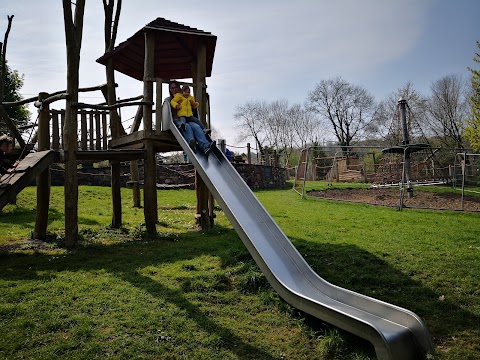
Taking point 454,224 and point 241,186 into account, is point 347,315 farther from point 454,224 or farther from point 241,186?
point 454,224

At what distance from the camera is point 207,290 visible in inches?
206

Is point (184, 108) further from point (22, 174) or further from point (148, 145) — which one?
point (22, 174)

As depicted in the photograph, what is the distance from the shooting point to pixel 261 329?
4250mm

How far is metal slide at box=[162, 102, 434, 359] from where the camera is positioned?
338cm

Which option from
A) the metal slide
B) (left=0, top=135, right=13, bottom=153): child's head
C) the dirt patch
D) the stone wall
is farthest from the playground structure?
the dirt patch

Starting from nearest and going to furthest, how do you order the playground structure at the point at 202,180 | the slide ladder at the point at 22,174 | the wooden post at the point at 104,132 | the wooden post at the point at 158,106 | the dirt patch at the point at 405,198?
the playground structure at the point at 202,180, the slide ladder at the point at 22,174, the wooden post at the point at 158,106, the wooden post at the point at 104,132, the dirt patch at the point at 405,198

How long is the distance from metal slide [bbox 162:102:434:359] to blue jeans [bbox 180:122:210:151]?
995mm

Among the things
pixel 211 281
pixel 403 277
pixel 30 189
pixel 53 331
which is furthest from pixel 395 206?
pixel 30 189

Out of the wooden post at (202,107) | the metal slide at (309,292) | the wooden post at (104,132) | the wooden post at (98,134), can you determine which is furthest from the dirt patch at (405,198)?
the wooden post at (98,134)

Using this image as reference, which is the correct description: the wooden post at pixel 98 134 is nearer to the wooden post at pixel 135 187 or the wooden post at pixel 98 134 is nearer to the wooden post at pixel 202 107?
the wooden post at pixel 202 107

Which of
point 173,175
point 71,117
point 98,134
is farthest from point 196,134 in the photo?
point 173,175

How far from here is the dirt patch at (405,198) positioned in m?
13.1

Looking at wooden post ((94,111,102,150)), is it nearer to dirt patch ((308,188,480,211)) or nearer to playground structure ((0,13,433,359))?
playground structure ((0,13,433,359))

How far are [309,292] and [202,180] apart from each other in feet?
15.2
